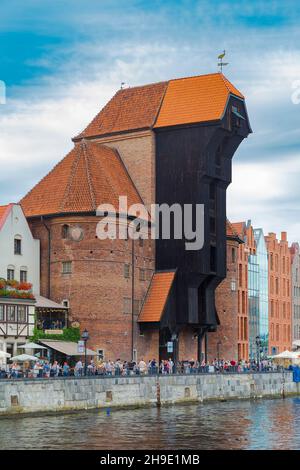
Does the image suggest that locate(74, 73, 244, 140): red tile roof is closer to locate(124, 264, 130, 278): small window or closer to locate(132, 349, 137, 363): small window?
locate(124, 264, 130, 278): small window

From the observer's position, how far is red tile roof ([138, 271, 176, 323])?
86188mm

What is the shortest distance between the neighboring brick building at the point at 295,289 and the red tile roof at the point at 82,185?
1928 inches

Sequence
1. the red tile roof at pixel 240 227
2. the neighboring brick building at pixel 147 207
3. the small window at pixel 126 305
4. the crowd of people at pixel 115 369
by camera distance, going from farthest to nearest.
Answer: the red tile roof at pixel 240 227 → the small window at pixel 126 305 → the neighboring brick building at pixel 147 207 → the crowd of people at pixel 115 369

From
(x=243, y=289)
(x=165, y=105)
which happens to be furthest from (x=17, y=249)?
(x=243, y=289)

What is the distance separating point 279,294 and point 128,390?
63.4 metres

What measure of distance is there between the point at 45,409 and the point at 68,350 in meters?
15.9

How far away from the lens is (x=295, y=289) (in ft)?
448

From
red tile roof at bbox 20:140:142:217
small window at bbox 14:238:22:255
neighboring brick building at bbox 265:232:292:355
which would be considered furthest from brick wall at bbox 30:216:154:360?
neighboring brick building at bbox 265:232:292:355

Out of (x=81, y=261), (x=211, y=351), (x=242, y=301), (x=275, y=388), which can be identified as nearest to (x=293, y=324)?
(x=242, y=301)

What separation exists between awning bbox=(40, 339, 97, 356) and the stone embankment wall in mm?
7944

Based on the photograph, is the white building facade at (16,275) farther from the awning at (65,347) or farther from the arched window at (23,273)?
the awning at (65,347)

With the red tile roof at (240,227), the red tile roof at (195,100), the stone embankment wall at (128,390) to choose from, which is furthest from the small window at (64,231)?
the red tile roof at (240,227)

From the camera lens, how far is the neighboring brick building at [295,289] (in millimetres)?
135375
